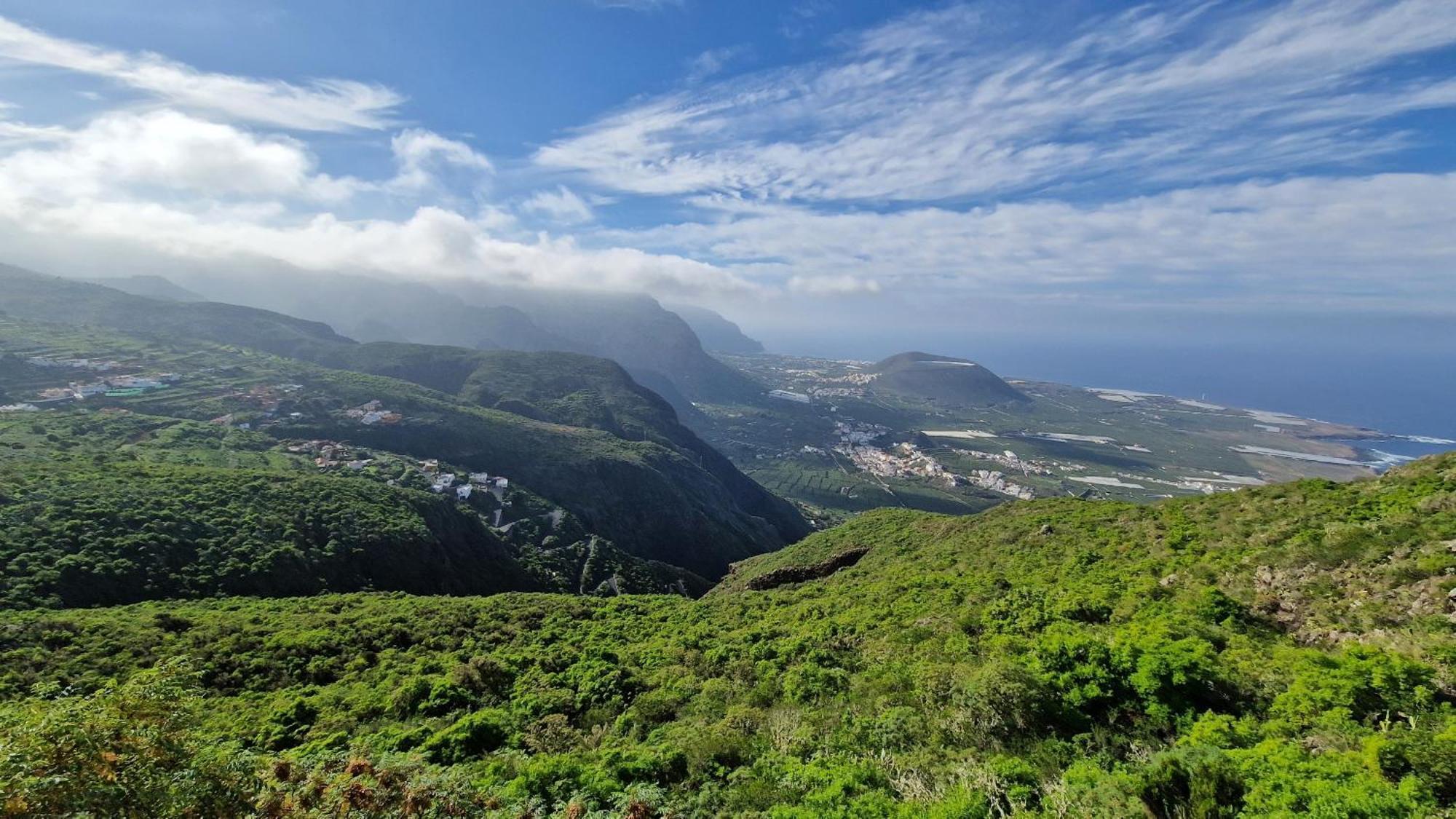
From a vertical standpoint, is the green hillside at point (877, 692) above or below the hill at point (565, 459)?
above

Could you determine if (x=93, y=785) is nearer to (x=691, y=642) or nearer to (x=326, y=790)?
(x=326, y=790)

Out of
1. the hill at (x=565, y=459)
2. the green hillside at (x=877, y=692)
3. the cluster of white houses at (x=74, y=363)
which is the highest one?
the green hillside at (x=877, y=692)

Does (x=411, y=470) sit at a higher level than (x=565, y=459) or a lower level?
lower

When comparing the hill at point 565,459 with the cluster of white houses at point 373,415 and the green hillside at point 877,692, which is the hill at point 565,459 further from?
the green hillside at point 877,692

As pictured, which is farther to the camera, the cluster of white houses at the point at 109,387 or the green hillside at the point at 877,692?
the cluster of white houses at the point at 109,387

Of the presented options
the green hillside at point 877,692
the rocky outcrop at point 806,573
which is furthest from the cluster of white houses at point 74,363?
the rocky outcrop at point 806,573

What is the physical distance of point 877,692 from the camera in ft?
50.3

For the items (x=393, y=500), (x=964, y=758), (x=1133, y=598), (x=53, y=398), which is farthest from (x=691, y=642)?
(x=53, y=398)

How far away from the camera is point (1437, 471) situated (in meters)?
19.7

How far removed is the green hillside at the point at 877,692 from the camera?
806 cm

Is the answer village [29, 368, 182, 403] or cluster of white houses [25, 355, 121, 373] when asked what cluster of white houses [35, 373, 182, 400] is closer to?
village [29, 368, 182, 403]

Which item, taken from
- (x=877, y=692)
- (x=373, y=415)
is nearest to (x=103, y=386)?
(x=373, y=415)

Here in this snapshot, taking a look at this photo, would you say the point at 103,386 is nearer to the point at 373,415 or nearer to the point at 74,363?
the point at 74,363

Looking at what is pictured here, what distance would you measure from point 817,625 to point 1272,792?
54.8 ft
